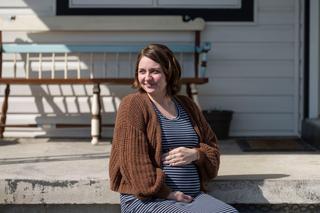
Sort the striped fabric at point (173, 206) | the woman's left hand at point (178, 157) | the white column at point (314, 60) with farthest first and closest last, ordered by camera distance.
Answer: the white column at point (314, 60) < the woman's left hand at point (178, 157) < the striped fabric at point (173, 206)

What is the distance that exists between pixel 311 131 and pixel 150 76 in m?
2.35

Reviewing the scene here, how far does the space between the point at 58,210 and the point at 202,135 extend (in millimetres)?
826

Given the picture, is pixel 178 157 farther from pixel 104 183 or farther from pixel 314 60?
pixel 314 60

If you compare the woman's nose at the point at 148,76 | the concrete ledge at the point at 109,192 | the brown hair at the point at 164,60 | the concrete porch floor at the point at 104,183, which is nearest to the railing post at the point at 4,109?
the concrete porch floor at the point at 104,183

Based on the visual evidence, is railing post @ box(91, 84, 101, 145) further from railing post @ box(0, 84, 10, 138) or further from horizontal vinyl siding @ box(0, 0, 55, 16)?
horizontal vinyl siding @ box(0, 0, 55, 16)

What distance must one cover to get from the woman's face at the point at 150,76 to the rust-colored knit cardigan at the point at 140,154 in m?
0.06

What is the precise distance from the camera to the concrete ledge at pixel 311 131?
172 inches

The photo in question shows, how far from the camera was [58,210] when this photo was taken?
9.73 ft

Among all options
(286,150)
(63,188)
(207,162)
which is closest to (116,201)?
(63,188)

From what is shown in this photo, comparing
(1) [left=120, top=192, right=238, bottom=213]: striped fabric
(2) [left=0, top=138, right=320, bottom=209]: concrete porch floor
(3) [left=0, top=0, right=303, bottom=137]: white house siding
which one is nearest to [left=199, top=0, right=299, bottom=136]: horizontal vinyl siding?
(3) [left=0, top=0, right=303, bottom=137]: white house siding

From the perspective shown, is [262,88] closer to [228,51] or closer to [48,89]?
[228,51]

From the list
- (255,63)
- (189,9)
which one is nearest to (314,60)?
(255,63)

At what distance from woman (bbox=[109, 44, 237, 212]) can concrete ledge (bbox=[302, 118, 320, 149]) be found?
1.87 metres

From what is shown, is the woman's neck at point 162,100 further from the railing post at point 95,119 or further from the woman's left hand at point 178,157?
the railing post at point 95,119
